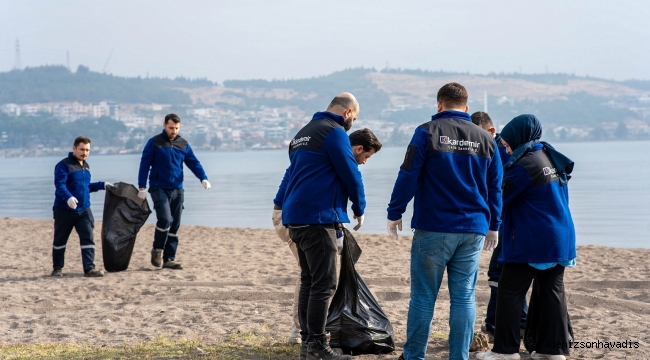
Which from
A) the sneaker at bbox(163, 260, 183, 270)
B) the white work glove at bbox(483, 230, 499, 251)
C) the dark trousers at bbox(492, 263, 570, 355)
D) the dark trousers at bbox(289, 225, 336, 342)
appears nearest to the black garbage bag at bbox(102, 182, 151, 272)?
the sneaker at bbox(163, 260, 183, 270)

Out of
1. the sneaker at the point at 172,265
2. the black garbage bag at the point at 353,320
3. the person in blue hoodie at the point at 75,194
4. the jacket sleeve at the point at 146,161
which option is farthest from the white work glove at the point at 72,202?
the black garbage bag at the point at 353,320

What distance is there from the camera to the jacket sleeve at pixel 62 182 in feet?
31.2

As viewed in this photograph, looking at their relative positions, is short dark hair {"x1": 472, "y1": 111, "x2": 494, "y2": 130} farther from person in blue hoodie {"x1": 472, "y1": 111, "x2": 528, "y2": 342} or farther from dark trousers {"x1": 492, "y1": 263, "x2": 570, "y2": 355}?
dark trousers {"x1": 492, "y1": 263, "x2": 570, "y2": 355}

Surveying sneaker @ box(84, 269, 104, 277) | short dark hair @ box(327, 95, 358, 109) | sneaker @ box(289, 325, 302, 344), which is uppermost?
short dark hair @ box(327, 95, 358, 109)

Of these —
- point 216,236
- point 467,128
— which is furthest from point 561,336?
point 216,236

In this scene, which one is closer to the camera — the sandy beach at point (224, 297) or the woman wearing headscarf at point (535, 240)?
the woman wearing headscarf at point (535, 240)

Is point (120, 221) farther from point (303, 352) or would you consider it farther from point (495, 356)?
point (495, 356)

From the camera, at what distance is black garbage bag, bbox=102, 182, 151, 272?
1024 cm

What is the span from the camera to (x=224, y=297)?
858cm

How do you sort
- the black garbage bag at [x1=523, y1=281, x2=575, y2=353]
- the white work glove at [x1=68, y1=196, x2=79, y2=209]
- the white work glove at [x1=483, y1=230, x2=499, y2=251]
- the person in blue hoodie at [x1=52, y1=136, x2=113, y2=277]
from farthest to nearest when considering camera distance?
the person in blue hoodie at [x1=52, y1=136, x2=113, y2=277]
the white work glove at [x1=68, y1=196, x2=79, y2=209]
the black garbage bag at [x1=523, y1=281, x2=575, y2=353]
the white work glove at [x1=483, y1=230, x2=499, y2=251]

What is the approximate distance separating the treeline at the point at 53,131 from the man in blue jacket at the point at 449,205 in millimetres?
162748

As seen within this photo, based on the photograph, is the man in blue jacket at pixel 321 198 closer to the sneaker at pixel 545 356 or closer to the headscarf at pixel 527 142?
the headscarf at pixel 527 142

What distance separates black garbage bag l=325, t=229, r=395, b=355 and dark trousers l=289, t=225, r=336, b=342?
1.41 feet

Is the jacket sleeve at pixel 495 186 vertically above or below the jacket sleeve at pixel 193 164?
above
